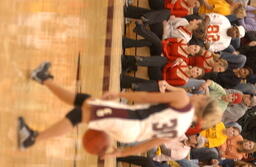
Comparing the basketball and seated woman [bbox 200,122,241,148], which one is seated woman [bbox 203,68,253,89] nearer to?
seated woman [bbox 200,122,241,148]

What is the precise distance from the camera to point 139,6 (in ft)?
18.6

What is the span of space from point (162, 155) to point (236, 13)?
2.67m

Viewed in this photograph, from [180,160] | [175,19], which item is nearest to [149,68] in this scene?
[175,19]

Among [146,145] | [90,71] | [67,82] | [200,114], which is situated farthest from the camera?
[90,71]

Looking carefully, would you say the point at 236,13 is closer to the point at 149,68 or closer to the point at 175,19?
the point at 175,19

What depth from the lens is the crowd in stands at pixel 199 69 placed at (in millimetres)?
5070

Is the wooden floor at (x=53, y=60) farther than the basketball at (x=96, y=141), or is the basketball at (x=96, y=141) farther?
the wooden floor at (x=53, y=60)

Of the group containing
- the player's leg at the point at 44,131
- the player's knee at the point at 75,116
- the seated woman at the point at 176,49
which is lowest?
the player's leg at the point at 44,131

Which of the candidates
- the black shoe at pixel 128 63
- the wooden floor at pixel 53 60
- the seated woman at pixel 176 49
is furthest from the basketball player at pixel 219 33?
the wooden floor at pixel 53 60

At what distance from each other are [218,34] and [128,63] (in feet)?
5.30

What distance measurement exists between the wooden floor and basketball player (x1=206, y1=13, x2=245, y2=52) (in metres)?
1.52

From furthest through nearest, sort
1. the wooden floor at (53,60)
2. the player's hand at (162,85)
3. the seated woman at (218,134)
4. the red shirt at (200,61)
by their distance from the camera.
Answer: the red shirt at (200,61) < the seated woman at (218,134) < the player's hand at (162,85) < the wooden floor at (53,60)

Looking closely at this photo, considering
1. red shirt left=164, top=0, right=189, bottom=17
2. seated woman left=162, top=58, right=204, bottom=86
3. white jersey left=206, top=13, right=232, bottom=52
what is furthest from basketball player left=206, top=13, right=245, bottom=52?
seated woman left=162, top=58, right=204, bottom=86

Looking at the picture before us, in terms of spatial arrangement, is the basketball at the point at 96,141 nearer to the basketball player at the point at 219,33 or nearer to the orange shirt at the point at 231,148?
the orange shirt at the point at 231,148
